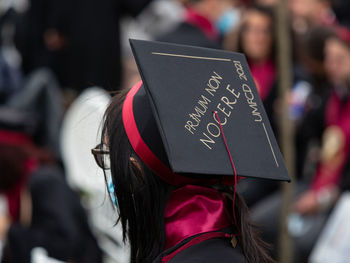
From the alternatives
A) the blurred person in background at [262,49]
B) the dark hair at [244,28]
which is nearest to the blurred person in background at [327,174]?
the blurred person in background at [262,49]

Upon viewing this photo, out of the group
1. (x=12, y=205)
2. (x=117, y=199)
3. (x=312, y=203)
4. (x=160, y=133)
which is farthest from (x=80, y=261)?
(x=160, y=133)

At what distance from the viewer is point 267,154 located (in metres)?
1.84

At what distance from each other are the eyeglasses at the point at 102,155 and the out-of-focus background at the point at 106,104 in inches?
14.9

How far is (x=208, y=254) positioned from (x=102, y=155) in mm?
417

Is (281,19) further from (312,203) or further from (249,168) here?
(249,168)

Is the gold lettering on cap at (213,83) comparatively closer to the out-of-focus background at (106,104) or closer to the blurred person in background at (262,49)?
the out-of-focus background at (106,104)

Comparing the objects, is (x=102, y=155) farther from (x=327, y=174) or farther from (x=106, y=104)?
(x=327, y=174)

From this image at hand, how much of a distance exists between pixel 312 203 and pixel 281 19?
4.82ft

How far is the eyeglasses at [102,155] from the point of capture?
77.6 inches

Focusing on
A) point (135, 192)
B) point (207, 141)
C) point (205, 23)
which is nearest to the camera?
point (207, 141)

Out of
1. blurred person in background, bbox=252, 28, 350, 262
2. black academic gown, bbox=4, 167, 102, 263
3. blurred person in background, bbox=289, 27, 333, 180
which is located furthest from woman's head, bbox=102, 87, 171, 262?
blurred person in background, bbox=289, 27, 333, 180

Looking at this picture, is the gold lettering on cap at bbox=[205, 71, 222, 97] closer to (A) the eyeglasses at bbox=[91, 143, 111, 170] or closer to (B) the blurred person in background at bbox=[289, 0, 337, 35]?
(A) the eyeglasses at bbox=[91, 143, 111, 170]

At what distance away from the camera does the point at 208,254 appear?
178 centimetres

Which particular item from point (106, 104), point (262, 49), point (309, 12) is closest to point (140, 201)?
point (106, 104)
